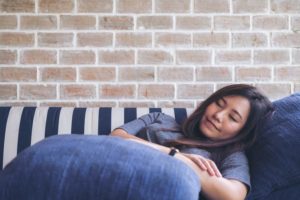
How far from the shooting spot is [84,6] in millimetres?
1865

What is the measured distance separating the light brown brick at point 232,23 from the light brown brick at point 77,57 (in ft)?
2.11

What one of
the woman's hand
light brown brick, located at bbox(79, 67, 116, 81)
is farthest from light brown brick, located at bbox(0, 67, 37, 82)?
the woman's hand

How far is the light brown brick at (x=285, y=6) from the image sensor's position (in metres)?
1.90

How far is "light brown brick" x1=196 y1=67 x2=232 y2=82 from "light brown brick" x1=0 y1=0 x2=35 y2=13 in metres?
0.88

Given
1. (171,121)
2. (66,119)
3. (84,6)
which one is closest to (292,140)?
(171,121)

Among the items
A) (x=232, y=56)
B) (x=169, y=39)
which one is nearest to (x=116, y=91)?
(x=169, y=39)

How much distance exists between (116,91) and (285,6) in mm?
954

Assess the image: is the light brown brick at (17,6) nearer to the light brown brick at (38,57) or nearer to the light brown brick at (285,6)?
the light brown brick at (38,57)

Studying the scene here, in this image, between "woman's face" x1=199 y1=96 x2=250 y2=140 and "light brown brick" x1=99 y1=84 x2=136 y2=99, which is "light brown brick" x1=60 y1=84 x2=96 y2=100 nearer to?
"light brown brick" x1=99 y1=84 x2=136 y2=99

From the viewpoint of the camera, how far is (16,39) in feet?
6.10

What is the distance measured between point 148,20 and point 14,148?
0.87 m

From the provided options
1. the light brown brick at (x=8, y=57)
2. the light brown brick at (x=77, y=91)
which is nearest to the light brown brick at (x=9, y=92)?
the light brown brick at (x=8, y=57)

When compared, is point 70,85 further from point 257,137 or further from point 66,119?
point 257,137

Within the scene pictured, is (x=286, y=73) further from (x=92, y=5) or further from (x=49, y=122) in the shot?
(x=49, y=122)
